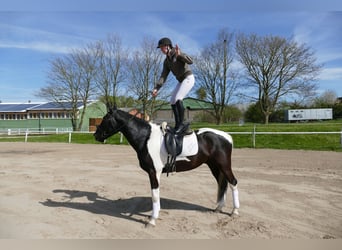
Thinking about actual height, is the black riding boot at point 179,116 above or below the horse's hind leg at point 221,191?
above

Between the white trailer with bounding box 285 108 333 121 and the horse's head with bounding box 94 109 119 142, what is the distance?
148ft

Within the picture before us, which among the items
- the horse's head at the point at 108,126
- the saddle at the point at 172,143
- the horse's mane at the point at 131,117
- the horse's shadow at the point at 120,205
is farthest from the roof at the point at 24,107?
the saddle at the point at 172,143

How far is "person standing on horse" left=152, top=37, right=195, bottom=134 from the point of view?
4660mm

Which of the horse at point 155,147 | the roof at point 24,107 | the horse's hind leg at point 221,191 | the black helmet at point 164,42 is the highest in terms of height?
the roof at point 24,107

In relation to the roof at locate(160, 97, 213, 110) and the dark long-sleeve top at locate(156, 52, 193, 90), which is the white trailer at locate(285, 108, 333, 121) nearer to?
the roof at locate(160, 97, 213, 110)

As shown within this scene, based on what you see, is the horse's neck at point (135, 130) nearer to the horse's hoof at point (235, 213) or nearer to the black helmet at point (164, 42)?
the black helmet at point (164, 42)

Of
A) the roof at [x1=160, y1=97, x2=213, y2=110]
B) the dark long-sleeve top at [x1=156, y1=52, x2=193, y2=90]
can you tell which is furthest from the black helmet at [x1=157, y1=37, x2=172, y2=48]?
the roof at [x1=160, y1=97, x2=213, y2=110]

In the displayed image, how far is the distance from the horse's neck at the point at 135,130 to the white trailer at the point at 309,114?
147ft

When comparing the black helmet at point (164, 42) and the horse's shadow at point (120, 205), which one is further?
the horse's shadow at point (120, 205)

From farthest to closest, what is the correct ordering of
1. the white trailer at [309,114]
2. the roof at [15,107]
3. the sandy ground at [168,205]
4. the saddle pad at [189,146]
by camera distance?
the roof at [15,107]
the white trailer at [309,114]
the saddle pad at [189,146]
the sandy ground at [168,205]

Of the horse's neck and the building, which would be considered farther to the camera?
the building

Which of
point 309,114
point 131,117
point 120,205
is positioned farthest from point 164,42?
point 309,114

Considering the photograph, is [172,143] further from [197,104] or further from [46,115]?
[46,115]

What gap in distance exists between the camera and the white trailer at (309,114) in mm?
45094
